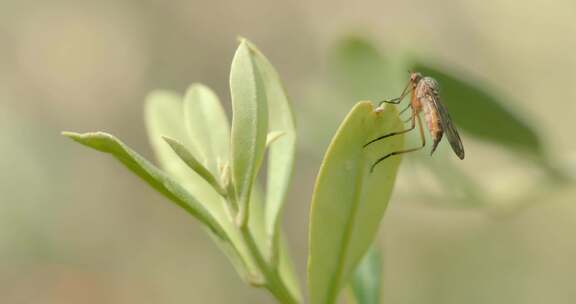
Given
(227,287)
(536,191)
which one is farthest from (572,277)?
(536,191)

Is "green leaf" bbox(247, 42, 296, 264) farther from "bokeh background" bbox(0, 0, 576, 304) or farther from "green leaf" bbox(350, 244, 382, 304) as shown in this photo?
"bokeh background" bbox(0, 0, 576, 304)

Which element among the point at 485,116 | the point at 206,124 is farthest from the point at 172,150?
the point at 485,116

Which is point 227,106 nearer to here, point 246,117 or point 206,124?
point 206,124

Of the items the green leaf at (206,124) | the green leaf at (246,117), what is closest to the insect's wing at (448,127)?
the green leaf at (206,124)

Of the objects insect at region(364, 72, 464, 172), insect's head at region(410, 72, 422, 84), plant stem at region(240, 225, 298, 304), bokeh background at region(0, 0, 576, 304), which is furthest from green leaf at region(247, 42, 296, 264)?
bokeh background at region(0, 0, 576, 304)

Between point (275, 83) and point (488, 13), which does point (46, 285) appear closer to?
point (488, 13)

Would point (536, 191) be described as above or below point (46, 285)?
above
